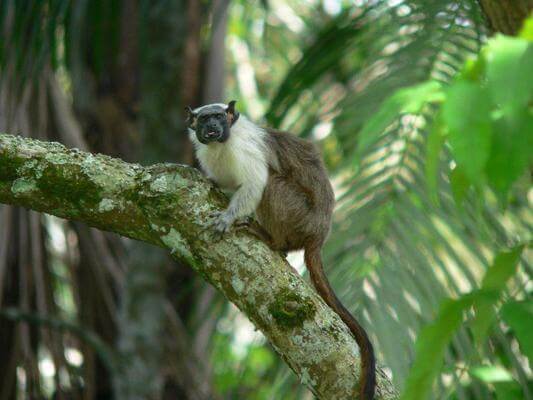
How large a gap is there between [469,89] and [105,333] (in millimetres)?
6027

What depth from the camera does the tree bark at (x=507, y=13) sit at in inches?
146

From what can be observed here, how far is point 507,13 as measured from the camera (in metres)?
3.79

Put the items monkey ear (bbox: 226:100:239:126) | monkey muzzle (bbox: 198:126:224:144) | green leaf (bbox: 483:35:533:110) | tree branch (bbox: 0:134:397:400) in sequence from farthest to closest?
1. monkey ear (bbox: 226:100:239:126)
2. monkey muzzle (bbox: 198:126:224:144)
3. tree branch (bbox: 0:134:397:400)
4. green leaf (bbox: 483:35:533:110)

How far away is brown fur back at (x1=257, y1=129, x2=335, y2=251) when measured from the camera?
4941 mm

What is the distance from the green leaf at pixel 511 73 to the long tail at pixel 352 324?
71.1 inches

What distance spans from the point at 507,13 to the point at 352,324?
5.55ft

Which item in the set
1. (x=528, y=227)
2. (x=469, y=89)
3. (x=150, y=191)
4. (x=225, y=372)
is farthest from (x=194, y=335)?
(x=469, y=89)

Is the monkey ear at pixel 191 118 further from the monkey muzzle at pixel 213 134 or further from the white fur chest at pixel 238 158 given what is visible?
the monkey muzzle at pixel 213 134

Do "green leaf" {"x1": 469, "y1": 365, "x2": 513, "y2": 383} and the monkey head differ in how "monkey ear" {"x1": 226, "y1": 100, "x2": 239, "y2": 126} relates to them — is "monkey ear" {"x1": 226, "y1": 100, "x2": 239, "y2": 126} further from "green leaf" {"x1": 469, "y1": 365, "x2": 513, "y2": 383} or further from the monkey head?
"green leaf" {"x1": 469, "y1": 365, "x2": 513, "y2": 383}

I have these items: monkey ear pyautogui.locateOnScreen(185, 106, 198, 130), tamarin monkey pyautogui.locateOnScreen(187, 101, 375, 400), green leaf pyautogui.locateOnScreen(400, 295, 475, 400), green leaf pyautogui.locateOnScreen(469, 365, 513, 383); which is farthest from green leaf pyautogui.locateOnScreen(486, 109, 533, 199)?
monkey ear pyautogui.locateOnScreen(185, 106, 198, 130)

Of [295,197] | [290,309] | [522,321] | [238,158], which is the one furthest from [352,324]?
[522,321]

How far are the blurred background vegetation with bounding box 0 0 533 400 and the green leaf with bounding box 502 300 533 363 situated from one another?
147 cm

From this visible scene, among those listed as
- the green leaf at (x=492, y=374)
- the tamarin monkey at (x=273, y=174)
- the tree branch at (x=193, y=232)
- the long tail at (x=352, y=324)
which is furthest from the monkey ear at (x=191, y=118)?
the green leaf at (x=492, y=374)

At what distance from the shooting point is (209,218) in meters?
3.64
